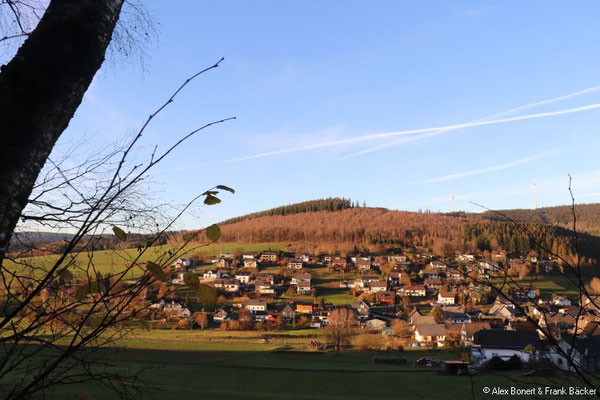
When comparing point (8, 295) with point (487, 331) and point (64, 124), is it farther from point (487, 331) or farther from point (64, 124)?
point (487, 331)

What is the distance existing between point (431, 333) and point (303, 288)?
33.9m

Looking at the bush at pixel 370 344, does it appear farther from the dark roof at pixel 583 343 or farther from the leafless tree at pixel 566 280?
the leafless tree at pixel 566 280

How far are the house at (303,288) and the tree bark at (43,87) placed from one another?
3069 inches

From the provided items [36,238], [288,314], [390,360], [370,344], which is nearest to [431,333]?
[370,344]

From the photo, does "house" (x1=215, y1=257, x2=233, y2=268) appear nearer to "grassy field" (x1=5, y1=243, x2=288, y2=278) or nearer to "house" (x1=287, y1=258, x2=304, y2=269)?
"house" (x1=287, y1=258, x2=304, y2=269)

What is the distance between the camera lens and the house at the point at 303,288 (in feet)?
256

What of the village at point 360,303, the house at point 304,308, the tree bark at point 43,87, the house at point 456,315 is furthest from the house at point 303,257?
the tree bark at point 43,87

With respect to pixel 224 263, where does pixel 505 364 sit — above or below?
below

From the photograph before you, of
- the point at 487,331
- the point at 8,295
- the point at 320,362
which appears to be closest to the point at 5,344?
the point at 8,295

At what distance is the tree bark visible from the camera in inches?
41.7

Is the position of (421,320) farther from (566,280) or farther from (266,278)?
(566,280)

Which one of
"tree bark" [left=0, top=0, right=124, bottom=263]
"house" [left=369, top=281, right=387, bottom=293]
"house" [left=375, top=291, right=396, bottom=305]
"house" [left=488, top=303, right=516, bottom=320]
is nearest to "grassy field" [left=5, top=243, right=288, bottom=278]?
"tree bark" [left=0, top=0, right=124, bottom=263]

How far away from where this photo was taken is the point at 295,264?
9656 centimetres

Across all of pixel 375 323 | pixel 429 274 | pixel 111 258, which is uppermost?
pixel 111 258
